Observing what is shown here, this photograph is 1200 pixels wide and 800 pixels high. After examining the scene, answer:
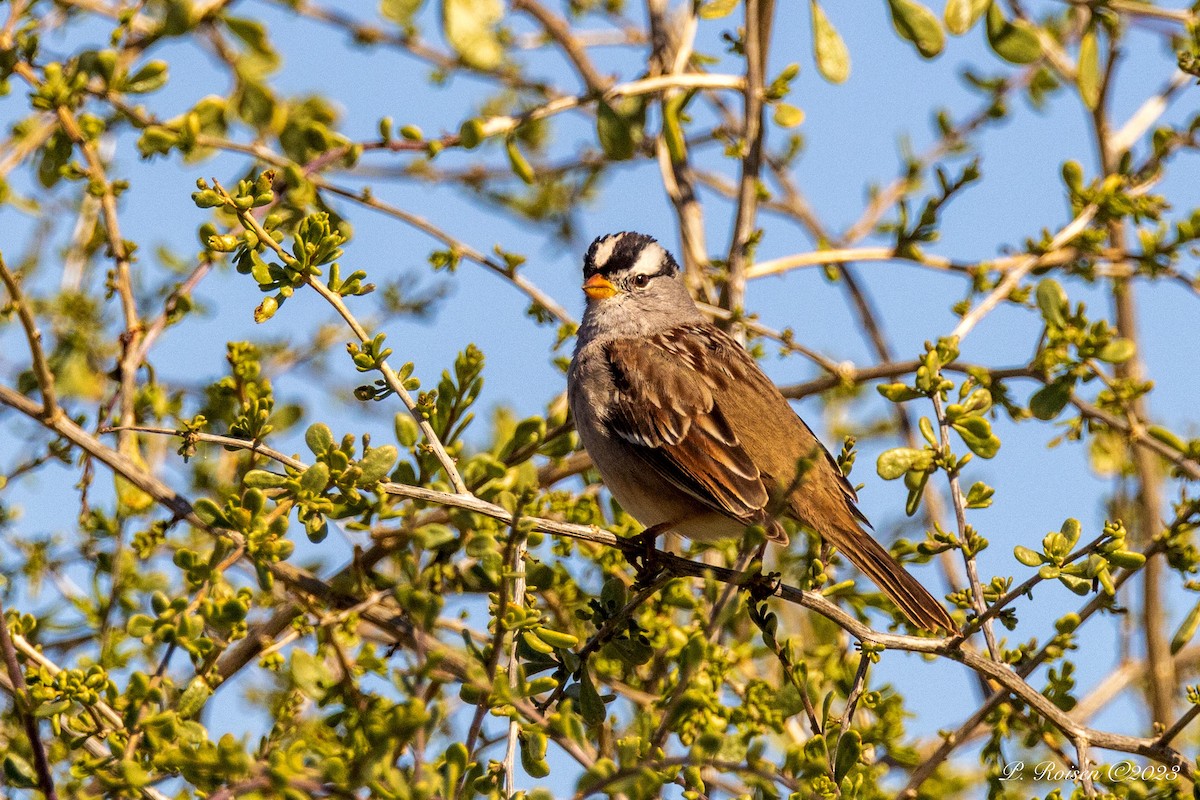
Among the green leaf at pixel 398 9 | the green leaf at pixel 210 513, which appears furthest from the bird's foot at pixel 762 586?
the green leaf at pixel 398 9

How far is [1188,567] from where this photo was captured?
119 inches

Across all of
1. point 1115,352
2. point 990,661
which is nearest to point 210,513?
point 990,661

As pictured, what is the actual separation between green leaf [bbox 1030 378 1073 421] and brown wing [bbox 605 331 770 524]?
865mm

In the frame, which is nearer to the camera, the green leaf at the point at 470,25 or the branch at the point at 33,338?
the green leaf at the point at 470,25

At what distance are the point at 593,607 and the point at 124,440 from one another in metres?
1.43

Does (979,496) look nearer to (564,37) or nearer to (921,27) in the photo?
(921,27)

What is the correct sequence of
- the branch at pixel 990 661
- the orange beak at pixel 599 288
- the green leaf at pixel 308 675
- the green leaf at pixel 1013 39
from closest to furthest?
the green leaf at pixel 308 675
the branch at pixel 990 661
the green leaf at pixel 1013 39
the orange beak at pixel 599 288

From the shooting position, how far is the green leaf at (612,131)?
3797 mm

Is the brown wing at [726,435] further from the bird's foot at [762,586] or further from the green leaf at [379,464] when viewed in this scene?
the green leaf at [379,464]

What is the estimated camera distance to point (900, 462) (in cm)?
318

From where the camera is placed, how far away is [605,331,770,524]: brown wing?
13.0 ft

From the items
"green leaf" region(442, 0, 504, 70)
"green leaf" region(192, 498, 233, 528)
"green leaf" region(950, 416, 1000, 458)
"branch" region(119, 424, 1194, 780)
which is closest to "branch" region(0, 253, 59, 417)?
"branch" region(119, 424, 1194, 780)

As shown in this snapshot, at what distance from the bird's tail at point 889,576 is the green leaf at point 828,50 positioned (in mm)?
1301

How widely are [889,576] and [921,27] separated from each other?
1.46m
